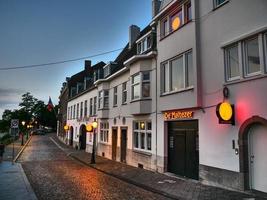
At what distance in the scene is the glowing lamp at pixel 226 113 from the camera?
9766 mm

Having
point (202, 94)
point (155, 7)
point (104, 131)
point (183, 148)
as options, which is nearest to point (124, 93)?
point (104, 131)

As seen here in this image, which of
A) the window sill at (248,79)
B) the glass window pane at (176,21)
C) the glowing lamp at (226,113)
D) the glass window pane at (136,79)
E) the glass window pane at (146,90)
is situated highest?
the glass window pane at (176,21)

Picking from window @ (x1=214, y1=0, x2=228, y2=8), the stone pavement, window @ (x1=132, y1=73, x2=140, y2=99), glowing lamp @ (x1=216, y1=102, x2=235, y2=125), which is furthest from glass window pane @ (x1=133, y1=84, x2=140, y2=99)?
the stone pavement

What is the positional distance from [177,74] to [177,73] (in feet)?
0.16

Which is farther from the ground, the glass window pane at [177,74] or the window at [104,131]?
the glass window pane at [177,74]

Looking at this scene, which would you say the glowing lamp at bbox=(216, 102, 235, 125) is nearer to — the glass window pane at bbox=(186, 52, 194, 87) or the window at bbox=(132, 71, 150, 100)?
the glass window pane at bbox=(186, 52, 194, 87)

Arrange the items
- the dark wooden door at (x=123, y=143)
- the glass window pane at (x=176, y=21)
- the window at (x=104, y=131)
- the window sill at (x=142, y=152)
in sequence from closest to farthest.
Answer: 1. the glass window pane at (x=176, y=21)
2. the window sill at (x=142, y=152)
3. the dark wooden door at (x=123, y=143)
4. the window at (x=104, y=131)

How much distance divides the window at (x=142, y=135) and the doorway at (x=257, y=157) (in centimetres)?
760

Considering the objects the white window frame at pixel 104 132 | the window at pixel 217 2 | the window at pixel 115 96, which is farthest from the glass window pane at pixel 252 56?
the white window frame at pixel 104 132

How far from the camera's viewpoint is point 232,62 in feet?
33.4

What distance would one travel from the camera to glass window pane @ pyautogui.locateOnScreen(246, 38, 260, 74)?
9.12 meters

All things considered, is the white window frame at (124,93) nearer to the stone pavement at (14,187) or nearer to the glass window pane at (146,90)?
the glass window pane at (146,90)

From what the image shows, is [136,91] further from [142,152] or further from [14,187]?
[14,187]

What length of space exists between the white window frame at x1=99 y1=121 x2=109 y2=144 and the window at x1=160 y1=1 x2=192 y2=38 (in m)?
11.4
